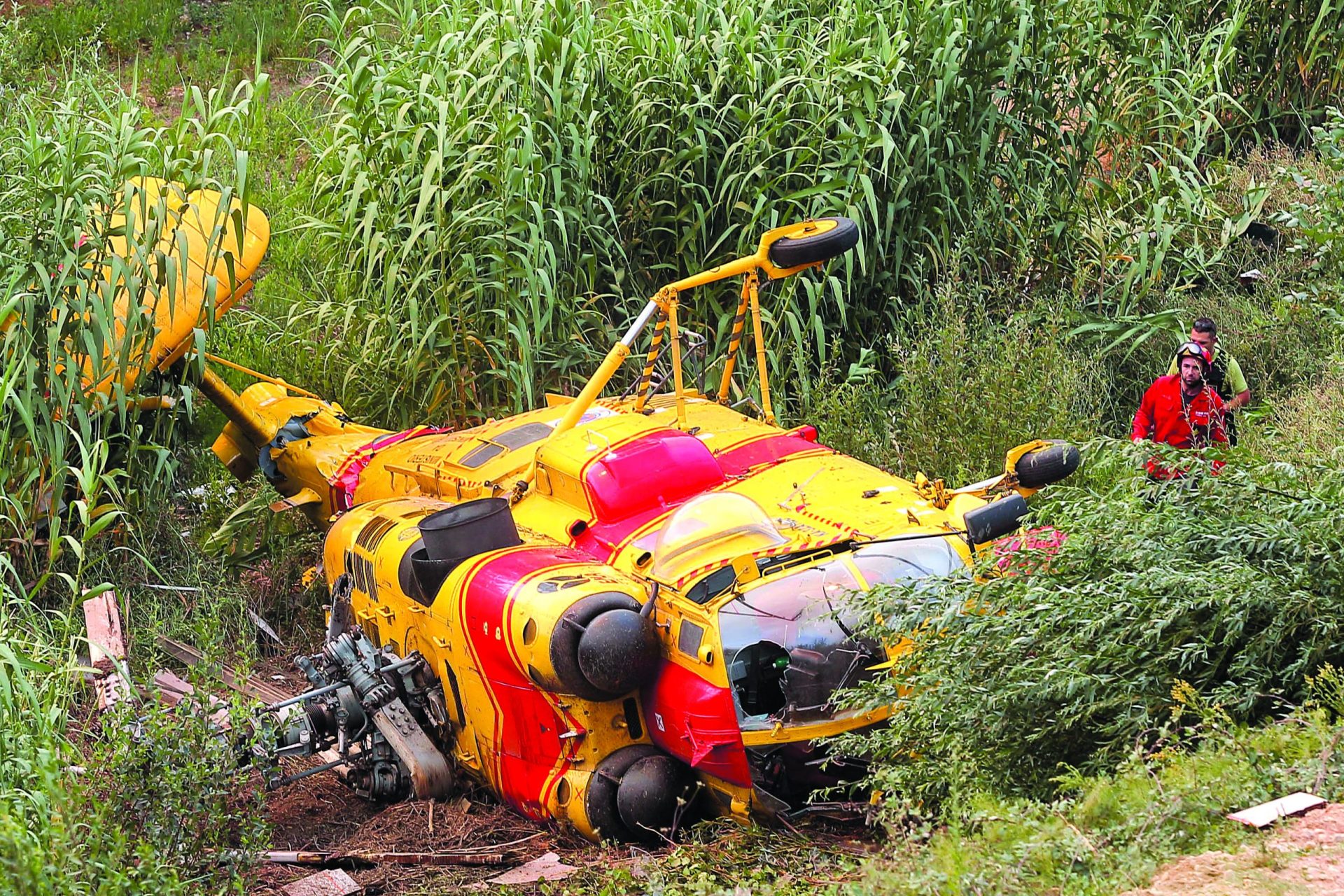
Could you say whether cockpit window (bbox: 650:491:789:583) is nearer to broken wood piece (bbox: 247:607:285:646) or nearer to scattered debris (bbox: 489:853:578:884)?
scattered debris (bbox: 489:853:578:884)

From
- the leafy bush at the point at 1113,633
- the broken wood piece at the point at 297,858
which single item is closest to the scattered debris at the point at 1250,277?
the leafy bush at the point at 1113,633

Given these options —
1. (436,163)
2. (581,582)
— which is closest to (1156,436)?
(581,582)

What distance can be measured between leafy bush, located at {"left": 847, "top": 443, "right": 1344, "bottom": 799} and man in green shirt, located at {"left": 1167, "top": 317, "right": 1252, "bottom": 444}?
8.24ft

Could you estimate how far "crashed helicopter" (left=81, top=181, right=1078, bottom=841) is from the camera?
4547 millimetres

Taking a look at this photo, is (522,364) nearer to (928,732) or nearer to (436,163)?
(436,163)

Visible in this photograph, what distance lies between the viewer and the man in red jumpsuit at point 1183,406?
6.43 metres

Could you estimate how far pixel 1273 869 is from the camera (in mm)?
2990

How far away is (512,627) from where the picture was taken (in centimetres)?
484

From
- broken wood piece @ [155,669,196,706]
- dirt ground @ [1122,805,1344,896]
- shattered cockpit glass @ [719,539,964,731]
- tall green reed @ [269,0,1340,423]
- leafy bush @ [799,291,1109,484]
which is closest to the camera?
dirt ground @ [1122,805,1344,896]

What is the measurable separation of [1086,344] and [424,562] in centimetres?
436

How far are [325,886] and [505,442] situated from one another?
90.7 inches

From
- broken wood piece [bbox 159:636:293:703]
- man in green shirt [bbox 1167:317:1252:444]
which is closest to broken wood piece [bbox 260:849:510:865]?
broken wood piece [bbox 159:636:293:703]

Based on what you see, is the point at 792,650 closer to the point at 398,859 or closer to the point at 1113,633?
the point at 1113,633

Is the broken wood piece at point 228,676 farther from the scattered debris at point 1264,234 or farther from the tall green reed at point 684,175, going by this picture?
the scattered debris at point 1264,234
